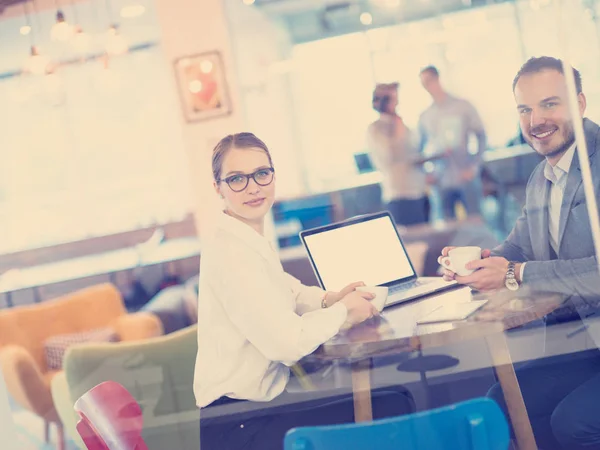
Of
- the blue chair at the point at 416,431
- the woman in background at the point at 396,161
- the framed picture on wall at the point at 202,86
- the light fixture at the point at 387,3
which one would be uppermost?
the light fixture at the point at 387,3

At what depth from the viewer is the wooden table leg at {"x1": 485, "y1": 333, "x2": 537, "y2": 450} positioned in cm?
228

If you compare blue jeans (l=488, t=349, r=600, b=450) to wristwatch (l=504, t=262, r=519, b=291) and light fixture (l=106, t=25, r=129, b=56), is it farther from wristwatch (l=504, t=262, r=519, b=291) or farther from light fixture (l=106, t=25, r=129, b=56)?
light fixture (l=106, t=25, r=129, b=56)

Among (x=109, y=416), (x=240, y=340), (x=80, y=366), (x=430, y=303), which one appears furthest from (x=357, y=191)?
(x=80, y=366)

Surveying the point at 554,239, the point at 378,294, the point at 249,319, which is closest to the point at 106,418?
the point at 249,319

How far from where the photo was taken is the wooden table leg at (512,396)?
7.48 feet

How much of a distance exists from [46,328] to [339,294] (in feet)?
4.06

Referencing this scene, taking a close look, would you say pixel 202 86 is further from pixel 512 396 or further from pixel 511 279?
pixel 512 396

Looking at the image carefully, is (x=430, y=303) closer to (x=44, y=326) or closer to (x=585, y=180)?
(x=585, y=180)

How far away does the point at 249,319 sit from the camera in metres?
2.14

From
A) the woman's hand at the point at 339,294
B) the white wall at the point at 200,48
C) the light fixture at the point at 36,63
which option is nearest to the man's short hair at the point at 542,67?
the woman's hand at the point at 339,294

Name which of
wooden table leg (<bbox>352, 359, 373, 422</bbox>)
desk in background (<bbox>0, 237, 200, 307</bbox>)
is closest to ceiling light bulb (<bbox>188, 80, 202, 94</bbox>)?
desk in background (<bbox>0, 237, 200, 307</bbox>)

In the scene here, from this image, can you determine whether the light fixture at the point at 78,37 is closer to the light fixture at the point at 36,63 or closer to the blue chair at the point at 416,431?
the light fixture at the point at 36,63

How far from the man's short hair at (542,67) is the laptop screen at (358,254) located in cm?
64

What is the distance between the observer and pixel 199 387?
2367 mm
